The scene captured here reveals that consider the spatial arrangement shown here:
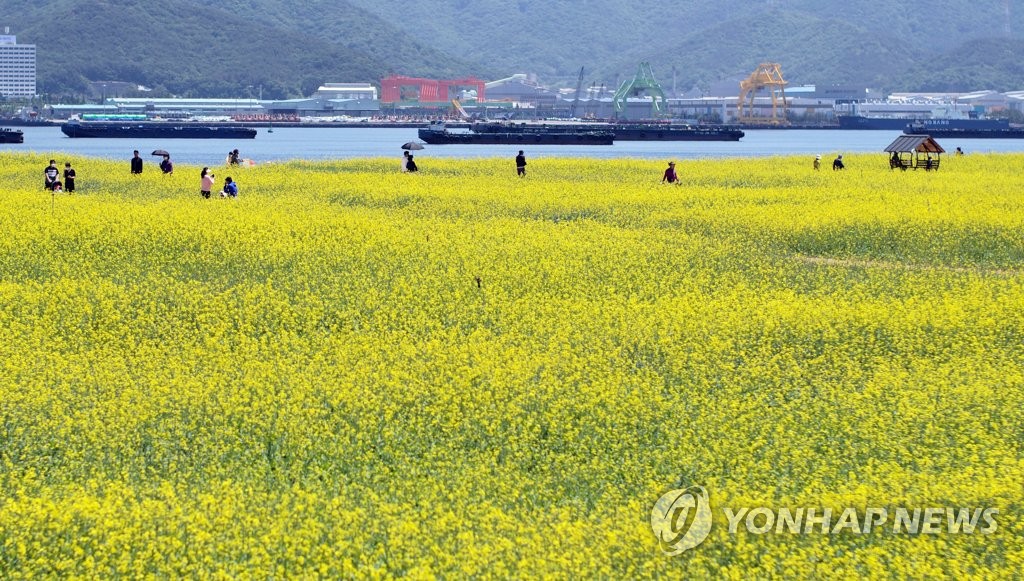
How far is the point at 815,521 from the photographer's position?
10.3m

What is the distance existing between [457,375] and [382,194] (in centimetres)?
2405

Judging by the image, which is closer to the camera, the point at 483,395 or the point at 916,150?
the point at 483,395

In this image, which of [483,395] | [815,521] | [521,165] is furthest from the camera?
[521,165]

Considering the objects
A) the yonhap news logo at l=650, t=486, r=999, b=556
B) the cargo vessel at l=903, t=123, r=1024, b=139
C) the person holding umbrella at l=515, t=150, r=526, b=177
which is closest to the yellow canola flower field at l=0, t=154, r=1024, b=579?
the yonhap news logo at l=650, t=486, r=999, b=556

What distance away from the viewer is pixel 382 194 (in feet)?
125

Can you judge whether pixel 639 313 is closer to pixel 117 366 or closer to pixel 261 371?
pixel 261 371

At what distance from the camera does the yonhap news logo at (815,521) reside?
10062 millimetres

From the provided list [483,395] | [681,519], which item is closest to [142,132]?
[483,395]

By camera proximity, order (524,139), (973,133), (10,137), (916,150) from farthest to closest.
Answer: (973,133), (524,139), (10,137), (916,150)

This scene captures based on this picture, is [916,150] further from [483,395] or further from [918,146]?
[483,395]

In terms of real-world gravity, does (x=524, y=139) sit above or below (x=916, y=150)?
below

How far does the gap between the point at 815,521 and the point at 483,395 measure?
4693mm

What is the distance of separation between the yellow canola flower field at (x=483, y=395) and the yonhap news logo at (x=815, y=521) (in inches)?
5.3

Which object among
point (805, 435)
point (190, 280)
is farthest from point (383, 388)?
point (190, 280)
